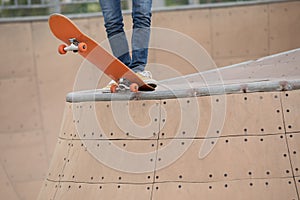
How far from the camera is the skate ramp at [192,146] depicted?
204 inches

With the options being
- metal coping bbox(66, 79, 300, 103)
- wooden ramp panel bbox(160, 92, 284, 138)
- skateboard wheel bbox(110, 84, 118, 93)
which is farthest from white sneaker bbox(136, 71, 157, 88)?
wooden ramp panel bbox(160, 92, 284, 138)

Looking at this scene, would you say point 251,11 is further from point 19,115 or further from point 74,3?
point 19,115

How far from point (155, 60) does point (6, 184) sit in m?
3.07

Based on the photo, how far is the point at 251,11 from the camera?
431 inches

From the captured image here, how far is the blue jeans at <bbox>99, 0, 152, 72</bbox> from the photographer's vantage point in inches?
228

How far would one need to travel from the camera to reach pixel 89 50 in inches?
220

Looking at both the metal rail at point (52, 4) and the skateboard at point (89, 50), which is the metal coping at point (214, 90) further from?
the metal rail at point (52, 4)

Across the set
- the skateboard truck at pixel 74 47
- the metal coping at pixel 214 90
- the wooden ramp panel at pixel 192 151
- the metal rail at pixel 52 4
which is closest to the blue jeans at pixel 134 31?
the metal coping at pixel 214 90

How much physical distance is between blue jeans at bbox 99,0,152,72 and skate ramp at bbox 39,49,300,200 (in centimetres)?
36

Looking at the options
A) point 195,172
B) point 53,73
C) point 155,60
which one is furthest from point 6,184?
point 195,172

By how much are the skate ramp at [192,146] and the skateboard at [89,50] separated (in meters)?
0.17

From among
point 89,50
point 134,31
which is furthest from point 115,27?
point 89,50

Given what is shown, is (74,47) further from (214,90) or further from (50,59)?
(50,59)

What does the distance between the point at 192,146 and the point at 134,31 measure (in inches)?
46.8
